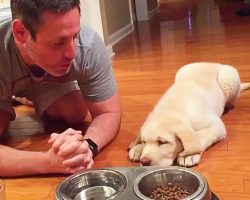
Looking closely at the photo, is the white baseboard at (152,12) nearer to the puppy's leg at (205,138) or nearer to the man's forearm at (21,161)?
the puppy's leg at (205,138)

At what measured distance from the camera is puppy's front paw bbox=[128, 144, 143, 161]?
1568 mm

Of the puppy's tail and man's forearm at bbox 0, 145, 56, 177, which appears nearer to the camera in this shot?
man's forearm at bbox 0, 145, 56, 177

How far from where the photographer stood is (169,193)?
1.20 metres

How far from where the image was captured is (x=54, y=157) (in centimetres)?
141

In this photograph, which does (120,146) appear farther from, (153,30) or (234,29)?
(153,30)

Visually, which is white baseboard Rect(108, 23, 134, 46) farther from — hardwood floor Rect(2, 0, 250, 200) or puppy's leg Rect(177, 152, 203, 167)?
puppy's leg Rect(177, 152, 203, 167)

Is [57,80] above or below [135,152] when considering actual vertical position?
above

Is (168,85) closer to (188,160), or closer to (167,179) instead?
(188,160)

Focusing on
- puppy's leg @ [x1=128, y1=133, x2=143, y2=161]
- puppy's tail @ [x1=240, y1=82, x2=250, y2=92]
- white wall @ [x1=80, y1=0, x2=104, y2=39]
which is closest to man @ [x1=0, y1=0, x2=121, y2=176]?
puppy's leg @ [x1=128, y1=133, x2=143, y2=161]

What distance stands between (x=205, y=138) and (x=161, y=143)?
0.63 feet

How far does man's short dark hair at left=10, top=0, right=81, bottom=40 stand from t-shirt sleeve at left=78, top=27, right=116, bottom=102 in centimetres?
31

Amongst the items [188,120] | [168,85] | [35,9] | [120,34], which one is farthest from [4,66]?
[120,34]

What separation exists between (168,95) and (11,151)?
64cm

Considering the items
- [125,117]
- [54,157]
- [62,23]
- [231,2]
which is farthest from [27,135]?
[231,2]
